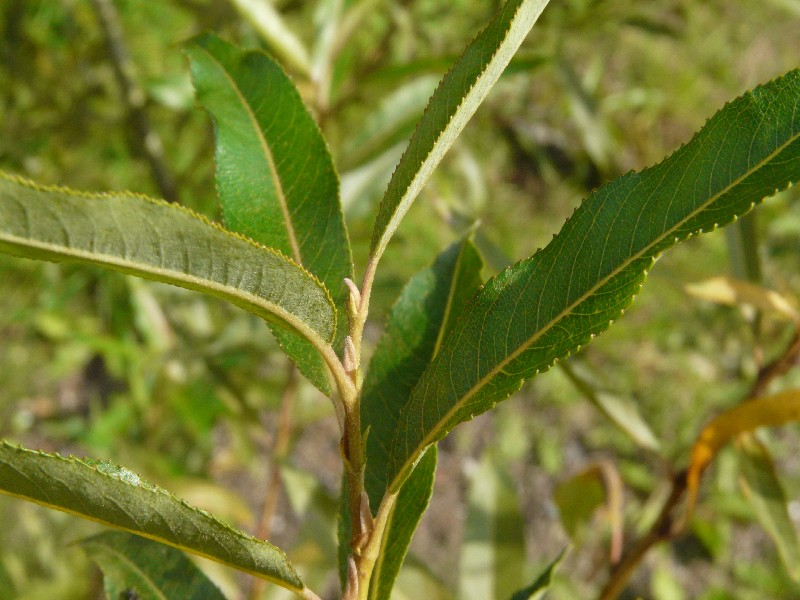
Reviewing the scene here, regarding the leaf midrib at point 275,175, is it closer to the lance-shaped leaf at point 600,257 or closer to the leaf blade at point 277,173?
the leaf blade at point 277,173

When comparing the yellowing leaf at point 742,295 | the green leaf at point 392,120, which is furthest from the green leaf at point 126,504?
the green leaf at point 392,120

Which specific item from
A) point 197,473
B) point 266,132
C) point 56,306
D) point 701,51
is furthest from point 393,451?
point 701,51

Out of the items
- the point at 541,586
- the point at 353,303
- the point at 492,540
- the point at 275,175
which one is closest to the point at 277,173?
the point at 275,175

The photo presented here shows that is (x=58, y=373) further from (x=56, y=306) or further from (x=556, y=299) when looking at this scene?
(x=556, y=299)

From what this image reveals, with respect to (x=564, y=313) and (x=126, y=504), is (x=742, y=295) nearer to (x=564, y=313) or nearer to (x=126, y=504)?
(x=564, y=313)

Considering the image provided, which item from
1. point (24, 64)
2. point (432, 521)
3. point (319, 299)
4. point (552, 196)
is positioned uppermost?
point (552, 196)

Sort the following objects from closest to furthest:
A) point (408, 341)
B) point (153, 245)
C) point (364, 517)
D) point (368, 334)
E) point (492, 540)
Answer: point (153, 245) < point (364, 517) < point (408, 341) < point (492, 540) < point (368, 334)

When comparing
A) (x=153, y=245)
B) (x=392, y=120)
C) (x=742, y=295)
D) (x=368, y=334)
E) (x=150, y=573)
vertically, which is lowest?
(x=150, y=573)
